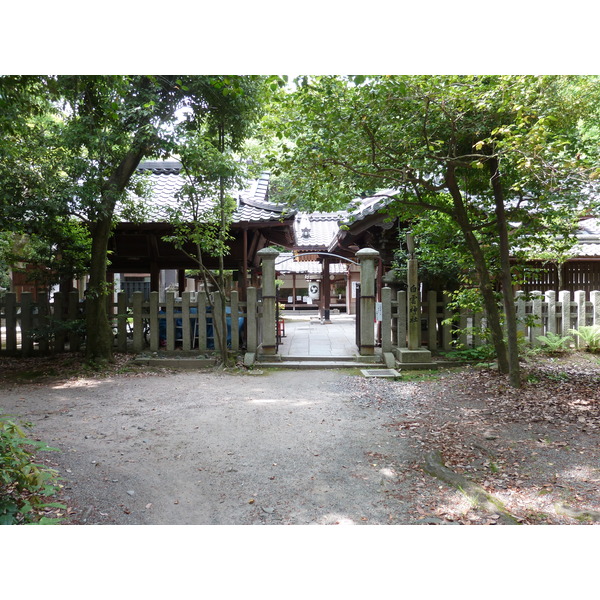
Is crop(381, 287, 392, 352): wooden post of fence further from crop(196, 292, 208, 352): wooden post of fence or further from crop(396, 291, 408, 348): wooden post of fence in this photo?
crop(196, 292, 208, 352): wooden post of fence

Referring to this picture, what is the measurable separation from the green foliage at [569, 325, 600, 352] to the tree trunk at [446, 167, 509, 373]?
367 cm

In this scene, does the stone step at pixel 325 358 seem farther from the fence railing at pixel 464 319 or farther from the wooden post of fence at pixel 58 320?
the wooden post of fence at pixel 58 320

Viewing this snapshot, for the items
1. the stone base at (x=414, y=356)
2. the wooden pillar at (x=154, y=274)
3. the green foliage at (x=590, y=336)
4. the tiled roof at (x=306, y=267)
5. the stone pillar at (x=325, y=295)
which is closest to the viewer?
the stone base at (x=414, y=356)

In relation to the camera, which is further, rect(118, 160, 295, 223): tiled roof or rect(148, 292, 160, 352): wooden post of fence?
rect(118, 160, 295, 223): tiled roof

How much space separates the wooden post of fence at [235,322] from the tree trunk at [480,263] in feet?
14.3

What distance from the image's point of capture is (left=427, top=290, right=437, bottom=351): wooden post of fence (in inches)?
338

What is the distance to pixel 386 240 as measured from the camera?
401 inches

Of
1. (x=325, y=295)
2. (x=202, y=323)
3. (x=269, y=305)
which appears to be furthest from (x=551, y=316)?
(x=325, y=295)

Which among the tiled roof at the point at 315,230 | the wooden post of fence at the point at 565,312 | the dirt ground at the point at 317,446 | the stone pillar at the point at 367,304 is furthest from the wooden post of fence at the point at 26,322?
the tiled roof at the point at 315,230

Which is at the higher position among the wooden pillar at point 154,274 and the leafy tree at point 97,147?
the leafy tree at point 97,147

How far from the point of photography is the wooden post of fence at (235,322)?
859 cm

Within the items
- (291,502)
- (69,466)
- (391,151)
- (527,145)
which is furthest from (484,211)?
(69,466)

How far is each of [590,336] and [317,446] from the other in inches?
289

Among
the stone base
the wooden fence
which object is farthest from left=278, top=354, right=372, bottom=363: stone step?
the stone base
